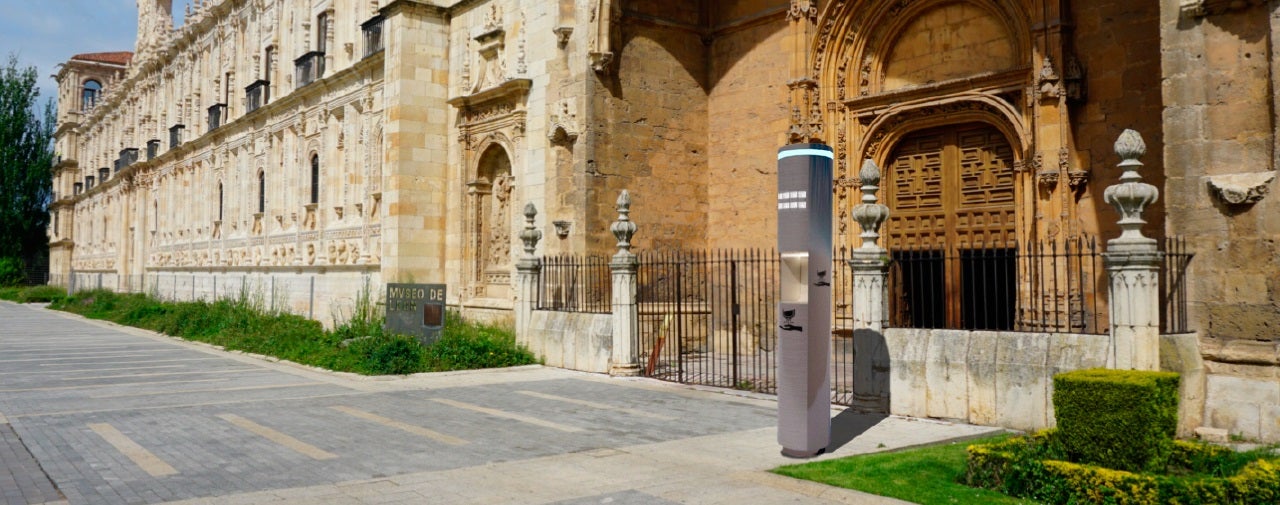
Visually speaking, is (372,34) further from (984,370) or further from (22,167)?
(22,167)

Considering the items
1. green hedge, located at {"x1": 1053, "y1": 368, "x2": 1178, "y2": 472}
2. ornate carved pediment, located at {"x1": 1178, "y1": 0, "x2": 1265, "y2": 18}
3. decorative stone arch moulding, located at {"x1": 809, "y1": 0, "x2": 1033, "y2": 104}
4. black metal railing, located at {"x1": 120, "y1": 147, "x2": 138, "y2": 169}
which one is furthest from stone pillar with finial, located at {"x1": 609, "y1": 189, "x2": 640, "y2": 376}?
black metal railing, located at {"x1": 120, "y1": 147, "x2": 138, "y2": 169}

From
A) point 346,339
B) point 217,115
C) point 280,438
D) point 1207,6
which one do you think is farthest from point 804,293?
point 217,115

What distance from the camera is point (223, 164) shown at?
112 ft

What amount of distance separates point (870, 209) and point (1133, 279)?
2.93 meters

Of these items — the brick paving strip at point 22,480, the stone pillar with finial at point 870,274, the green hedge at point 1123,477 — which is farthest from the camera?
the stone pillar with finial at point 870,274

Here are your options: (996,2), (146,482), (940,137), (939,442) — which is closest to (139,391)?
(146,482)

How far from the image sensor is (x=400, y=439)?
9.04 metres

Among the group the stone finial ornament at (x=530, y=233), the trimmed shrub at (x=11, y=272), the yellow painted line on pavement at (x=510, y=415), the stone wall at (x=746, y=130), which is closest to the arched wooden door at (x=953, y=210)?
the stone wall at (x=746, y=130)

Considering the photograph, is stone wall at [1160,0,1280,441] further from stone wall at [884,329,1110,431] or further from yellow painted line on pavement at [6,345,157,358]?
yellow painted line on pavement at [6,345,157,358]

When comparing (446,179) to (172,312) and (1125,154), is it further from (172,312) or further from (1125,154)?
(1125,154)

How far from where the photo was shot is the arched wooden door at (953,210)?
13984 mm

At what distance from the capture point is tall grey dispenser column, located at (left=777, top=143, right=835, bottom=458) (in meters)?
8.42

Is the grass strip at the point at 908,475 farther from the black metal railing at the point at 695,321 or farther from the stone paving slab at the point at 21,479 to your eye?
the black metal railing at the point at 695,321

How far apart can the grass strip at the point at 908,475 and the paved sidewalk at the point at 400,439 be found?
0.25m
